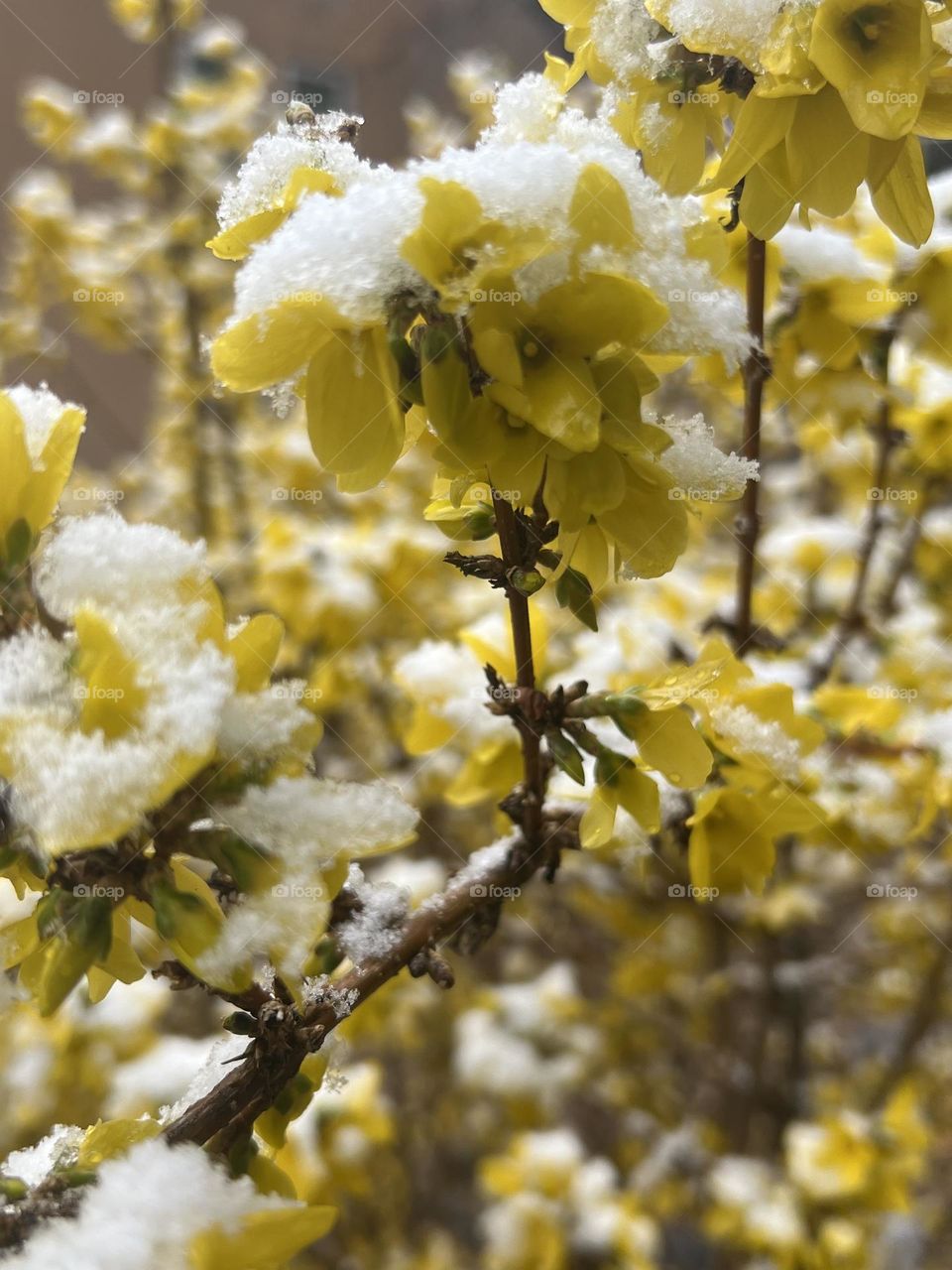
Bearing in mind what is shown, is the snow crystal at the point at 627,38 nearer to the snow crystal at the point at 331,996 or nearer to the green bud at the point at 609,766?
the green bud at the point at 609,766

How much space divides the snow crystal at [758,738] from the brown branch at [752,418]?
0.56 feet

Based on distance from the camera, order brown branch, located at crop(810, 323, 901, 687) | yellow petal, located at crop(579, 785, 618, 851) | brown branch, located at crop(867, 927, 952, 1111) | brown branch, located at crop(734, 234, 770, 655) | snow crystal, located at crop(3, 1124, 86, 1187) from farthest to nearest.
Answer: brown branch, located at crop(867, 927, 952, 1111) < brown branch, located at crop(810, 323, 901, 687) < brown branch, located at crop(734, 234, 770, 655) < yellow petal, located at crop(579, 785, 618, 851) < snow crystal, located at crop(3, 1124, 86, 1187)

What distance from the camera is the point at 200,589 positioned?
1.73 feet

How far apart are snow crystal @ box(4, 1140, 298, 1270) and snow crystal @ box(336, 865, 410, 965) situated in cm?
17

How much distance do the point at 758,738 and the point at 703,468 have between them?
0.27 m

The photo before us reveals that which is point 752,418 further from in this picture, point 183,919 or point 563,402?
point 183,919

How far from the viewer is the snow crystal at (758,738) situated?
29.3 inches

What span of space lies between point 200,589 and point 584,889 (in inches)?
67.4

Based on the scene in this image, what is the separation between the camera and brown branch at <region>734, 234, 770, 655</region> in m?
0.77

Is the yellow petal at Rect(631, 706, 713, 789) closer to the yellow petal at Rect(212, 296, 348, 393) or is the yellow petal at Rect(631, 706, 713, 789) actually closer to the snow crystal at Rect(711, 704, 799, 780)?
the snow crystal at Rect(711, 704, 799, 780)

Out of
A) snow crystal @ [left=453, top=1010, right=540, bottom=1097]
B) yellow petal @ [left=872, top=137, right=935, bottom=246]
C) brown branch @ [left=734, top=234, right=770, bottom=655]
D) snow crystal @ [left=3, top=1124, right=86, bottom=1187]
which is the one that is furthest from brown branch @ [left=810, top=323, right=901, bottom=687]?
snow crystal @ [left=453, top=1010, right=540, bottom=1097]

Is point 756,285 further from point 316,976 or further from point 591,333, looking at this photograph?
point 316,976

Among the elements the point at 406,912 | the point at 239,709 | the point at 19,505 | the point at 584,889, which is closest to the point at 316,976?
the point at 406,912

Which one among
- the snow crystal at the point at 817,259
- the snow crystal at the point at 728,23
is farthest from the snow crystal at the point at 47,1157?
the snow crystal at the point at 817,259
